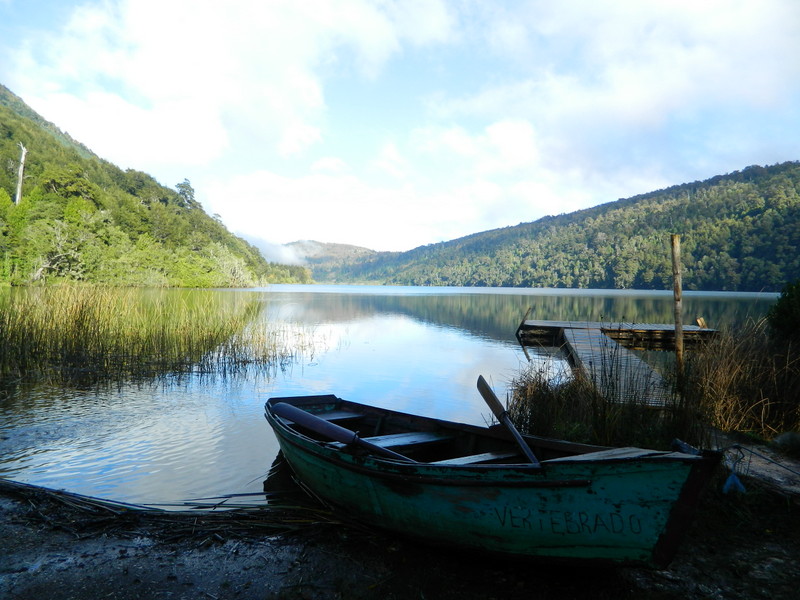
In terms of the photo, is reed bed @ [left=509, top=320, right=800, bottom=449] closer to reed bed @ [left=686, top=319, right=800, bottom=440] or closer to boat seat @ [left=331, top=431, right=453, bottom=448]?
reed bed @ [left=686, top=319, right=800, bottom=440]

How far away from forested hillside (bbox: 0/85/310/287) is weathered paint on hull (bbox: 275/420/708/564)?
23.5 m

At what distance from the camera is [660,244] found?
318ft

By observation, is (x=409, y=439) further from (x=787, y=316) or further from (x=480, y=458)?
(x=787, y=316)

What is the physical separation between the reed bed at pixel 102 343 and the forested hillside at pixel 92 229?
36.9 ft

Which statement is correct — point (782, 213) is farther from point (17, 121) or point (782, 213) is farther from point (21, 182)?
point (17, 121)

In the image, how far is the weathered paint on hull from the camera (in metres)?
2.94

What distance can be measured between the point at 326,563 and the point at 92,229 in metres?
50.8

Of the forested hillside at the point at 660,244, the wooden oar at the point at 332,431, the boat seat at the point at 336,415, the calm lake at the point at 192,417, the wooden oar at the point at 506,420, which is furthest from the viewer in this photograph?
the forested hillside at the point at 660,244

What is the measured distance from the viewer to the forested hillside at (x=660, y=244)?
70.6m

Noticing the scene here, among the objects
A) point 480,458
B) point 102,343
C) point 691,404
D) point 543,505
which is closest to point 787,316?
point 691,404

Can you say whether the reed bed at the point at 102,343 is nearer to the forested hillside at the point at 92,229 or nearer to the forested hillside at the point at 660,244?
the forested hillside at the point at 92,229

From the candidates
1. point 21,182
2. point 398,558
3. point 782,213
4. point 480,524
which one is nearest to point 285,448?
point 398,558

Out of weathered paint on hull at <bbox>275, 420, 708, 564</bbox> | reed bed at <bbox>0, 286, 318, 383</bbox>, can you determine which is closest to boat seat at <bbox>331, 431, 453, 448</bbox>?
weathered paint on hull at <bbox>275, 420, 708, 564</bbox>

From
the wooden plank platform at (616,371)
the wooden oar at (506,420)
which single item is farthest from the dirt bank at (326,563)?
the wooden plank platform at (616,371)
